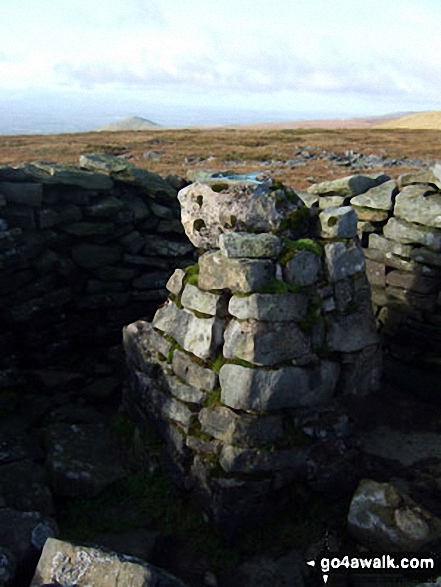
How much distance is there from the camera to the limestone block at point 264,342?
584cm

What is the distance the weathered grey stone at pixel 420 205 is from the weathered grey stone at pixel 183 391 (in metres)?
4.99

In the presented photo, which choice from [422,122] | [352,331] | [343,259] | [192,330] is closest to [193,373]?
[192,330]

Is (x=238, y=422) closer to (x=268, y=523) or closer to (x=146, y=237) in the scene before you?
(x=268, y=523)

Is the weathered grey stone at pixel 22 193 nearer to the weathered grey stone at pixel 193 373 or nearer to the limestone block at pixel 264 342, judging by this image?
the weathered grey stone at pixel 193 373

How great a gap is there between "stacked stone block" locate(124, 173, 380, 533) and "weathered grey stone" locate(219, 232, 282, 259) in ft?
0.03

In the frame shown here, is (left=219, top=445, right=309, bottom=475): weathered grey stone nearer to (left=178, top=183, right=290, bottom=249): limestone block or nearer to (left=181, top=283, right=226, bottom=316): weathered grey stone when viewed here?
(left=181, top=283, right=226, bottom=316): weathered grey stone

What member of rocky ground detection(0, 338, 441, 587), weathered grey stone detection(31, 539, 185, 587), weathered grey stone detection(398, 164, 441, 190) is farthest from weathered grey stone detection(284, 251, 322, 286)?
weathered grey stone detection(398, 164, 441, 190)

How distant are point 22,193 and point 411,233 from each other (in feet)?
20.2

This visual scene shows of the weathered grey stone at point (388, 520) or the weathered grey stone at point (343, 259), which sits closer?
the weathered grey stone at point (388, 520)

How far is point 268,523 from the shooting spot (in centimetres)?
613

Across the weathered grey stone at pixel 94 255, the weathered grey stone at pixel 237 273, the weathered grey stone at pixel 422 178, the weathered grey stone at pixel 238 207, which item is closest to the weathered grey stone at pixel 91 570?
the weathered grey stone at pixel 237 273

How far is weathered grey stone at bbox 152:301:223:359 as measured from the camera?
20.2 feet

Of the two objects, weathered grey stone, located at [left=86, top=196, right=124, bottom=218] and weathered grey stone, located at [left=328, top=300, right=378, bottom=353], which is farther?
weathered grey stone, located at [left=86, top=196, right=124, bottom=218]

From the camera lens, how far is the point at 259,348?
584cm
